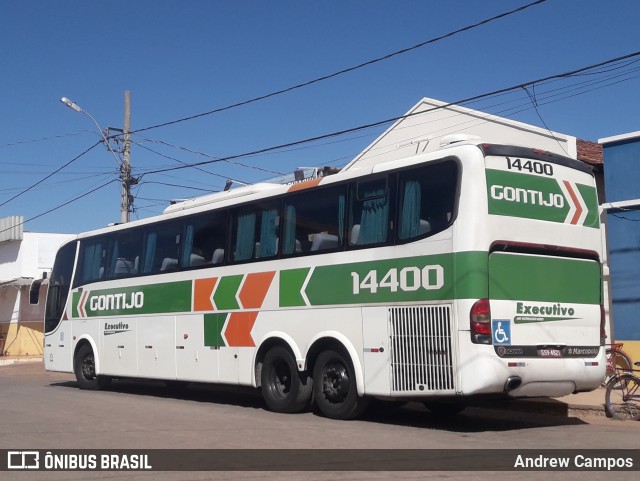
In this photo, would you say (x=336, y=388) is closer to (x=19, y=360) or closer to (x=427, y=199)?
(x=427, y=199)

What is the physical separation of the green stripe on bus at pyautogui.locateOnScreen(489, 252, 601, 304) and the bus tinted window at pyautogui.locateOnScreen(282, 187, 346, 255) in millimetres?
2707

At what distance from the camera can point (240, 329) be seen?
14.8 metres

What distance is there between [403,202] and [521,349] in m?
2.55

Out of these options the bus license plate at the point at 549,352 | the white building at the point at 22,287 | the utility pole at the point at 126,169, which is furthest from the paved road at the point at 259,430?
the white building at the point at 22,287

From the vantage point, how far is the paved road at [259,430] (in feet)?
32.1

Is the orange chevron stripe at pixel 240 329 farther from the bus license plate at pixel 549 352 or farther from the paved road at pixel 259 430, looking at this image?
the bus license plate at pixel 549 352

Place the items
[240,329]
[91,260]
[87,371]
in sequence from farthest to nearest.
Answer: [87,371], [91,260], [240,329]

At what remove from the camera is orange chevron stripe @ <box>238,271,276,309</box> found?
14148 millimetres

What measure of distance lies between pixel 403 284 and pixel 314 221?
229 cm

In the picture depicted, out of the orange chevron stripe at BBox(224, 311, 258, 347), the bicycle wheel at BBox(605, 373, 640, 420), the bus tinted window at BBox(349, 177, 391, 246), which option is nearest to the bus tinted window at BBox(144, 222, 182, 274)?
the orange chevron stripe at BBox(224, 311, 258, 347)

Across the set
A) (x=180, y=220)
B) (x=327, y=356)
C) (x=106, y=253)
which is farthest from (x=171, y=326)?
(x=327, y=356)

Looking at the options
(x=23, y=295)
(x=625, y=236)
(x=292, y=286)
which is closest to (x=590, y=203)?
(x=292, y=286)

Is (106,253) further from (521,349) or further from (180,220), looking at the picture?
(521,349)

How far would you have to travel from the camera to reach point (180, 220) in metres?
16.5
